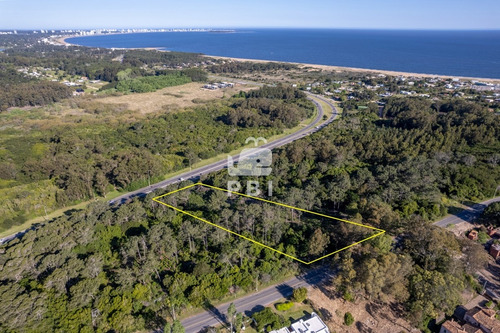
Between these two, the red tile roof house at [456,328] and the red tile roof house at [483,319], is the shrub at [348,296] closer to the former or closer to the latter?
the red tile roof house at [456,328]

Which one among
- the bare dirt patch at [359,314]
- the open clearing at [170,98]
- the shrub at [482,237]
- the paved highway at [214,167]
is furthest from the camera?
the open clearing at [170,98]

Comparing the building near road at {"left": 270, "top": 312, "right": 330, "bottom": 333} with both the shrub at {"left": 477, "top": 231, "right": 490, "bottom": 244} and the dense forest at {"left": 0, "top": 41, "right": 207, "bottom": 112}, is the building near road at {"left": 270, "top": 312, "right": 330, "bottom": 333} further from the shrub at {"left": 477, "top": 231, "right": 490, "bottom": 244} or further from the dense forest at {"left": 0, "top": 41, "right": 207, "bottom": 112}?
the dense forest at {"left": 0, "top": 41, "right": 207, "bottom": 112}

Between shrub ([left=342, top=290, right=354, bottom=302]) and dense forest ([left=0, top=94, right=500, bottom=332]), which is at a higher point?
dense forest ([left=0, top=94, right=500, bottom=332])

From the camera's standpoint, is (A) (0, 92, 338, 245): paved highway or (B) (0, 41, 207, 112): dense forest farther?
(B) (0, 41, 207, 112): dense forest

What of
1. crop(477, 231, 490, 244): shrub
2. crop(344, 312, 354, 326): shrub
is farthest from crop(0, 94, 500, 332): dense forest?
crop(477, 231, 490, 244): shrub

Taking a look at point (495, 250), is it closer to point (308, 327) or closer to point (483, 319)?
point (483, 319)

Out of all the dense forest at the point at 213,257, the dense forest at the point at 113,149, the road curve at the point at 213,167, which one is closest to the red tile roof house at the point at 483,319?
the dense forest at the point at 213,257
